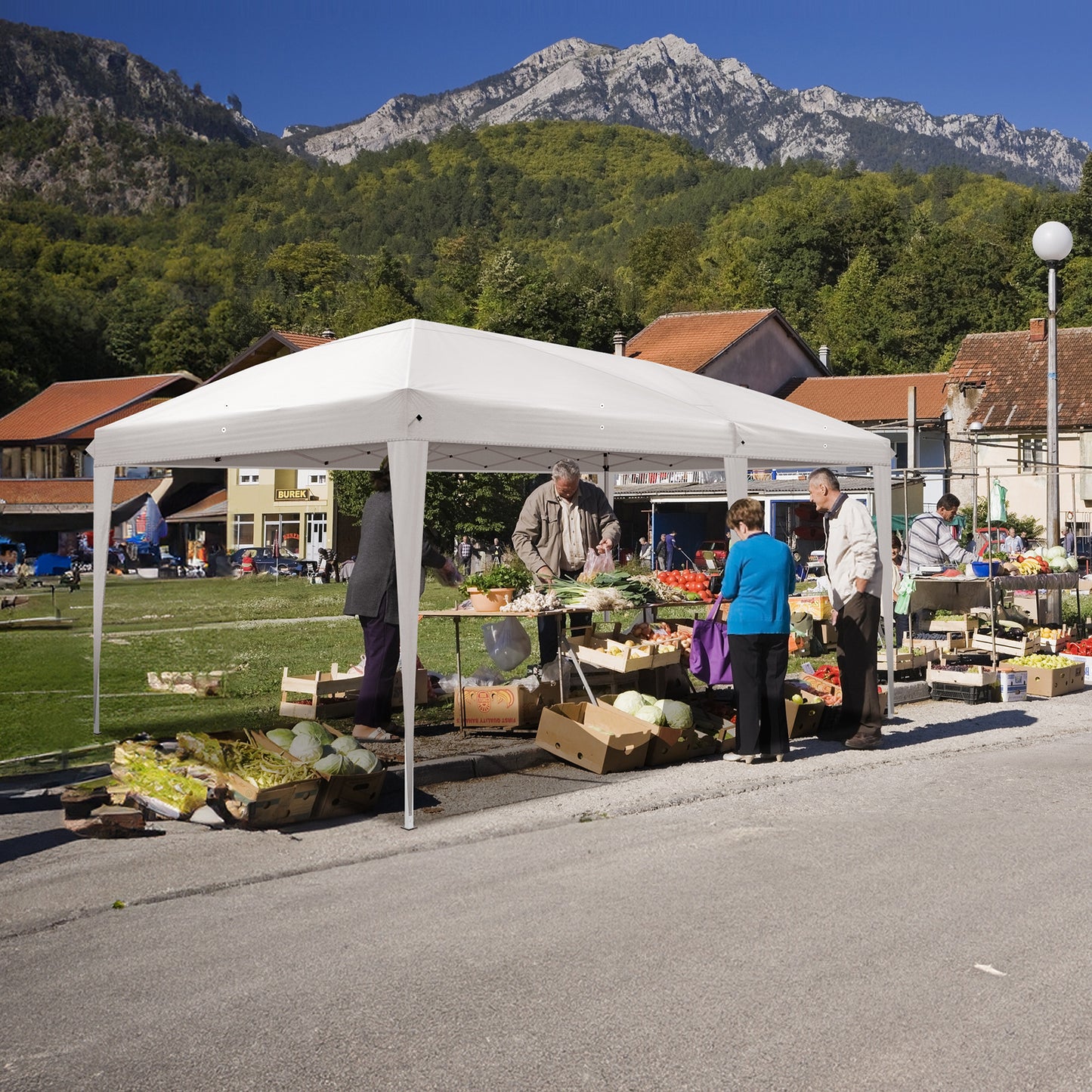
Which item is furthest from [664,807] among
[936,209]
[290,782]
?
[936,209]

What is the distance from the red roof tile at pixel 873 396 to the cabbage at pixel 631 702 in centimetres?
4909

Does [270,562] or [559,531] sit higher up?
[559,531]

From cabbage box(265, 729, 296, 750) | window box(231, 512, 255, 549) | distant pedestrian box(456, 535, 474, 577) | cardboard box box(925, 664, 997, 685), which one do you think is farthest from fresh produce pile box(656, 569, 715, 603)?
window box(231, 512, 255, 549)

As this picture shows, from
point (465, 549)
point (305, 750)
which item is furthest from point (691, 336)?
point (305, 750)

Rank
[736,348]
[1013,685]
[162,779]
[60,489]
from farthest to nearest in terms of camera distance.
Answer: [60,489] < [736,348] < [1013,685] < [162,779]

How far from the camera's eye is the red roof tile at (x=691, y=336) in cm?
6131

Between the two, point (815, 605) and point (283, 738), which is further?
point (815, 605)

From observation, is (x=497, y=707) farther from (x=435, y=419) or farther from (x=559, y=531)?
(x=435, y=419)

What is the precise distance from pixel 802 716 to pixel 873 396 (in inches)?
2059

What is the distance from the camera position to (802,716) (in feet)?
37.3

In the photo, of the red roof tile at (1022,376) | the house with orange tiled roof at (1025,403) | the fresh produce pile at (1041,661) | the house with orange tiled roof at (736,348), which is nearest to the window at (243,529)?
the house with orange tiled roof at (736,348)

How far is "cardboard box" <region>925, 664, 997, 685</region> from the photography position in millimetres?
13992

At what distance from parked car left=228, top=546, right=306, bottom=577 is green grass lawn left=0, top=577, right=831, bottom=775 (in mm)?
22657

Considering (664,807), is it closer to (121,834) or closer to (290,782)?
(290,782)
